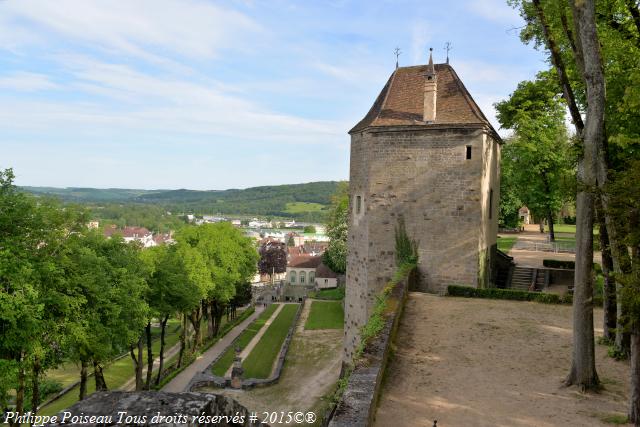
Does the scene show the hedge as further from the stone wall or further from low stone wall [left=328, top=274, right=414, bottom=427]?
low stone wall [left=328, top=274, right=414, bottom=427]

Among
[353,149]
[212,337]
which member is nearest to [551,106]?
[353,149]

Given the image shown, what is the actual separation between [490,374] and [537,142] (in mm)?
18577

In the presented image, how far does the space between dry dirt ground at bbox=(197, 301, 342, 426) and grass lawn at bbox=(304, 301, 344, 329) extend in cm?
363

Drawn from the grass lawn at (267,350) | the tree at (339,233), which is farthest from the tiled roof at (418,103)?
the tree at (339,233)

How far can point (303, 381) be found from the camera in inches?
982

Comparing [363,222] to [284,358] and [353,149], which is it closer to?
[353,149]

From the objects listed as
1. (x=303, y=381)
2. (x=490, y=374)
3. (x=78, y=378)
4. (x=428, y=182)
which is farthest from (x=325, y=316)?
(x=490, y=374)

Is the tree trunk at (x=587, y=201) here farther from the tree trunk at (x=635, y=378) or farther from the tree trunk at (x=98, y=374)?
the tree trunk at (x=98, y=374)

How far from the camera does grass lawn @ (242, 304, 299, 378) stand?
2816cm

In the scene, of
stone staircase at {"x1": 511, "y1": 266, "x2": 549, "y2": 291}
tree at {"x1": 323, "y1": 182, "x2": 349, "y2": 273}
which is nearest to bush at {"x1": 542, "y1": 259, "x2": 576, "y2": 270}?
stone staircase at {"x1": 511, "y1": 266, "x2": 549, "y2": 291}

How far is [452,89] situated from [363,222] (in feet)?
21.3

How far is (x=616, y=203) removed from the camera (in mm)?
7883

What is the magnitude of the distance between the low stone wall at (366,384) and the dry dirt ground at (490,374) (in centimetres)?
40

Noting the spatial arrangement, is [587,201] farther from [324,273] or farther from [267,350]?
[324,273]
